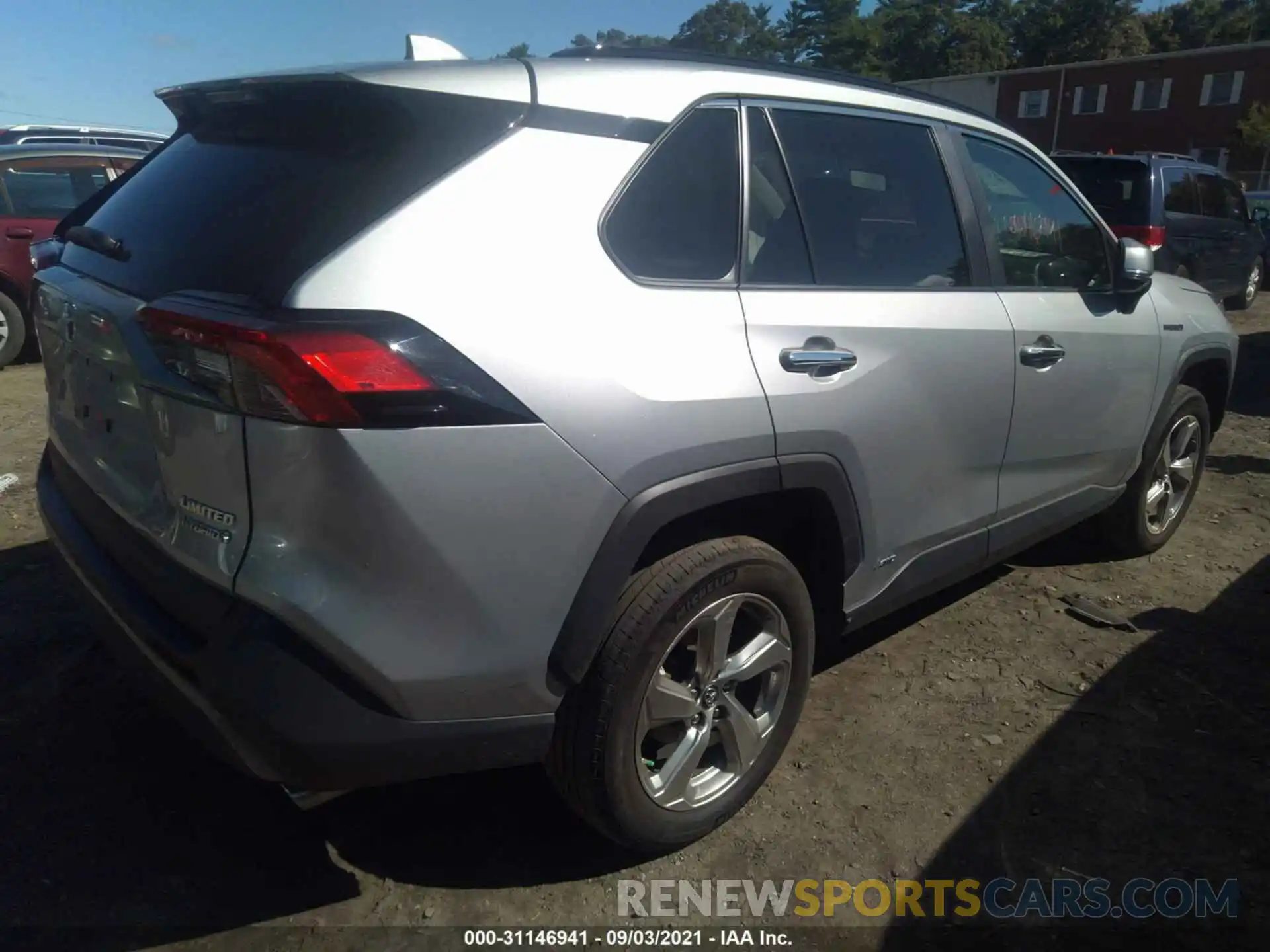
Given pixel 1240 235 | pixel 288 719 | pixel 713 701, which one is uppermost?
pixel 288 719

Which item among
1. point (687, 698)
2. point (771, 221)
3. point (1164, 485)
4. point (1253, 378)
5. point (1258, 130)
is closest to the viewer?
point (687, 698)

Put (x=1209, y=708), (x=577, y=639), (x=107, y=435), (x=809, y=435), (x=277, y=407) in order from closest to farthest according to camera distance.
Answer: (x=277, y=407) < (x=577, y=639) < (x=107, y=435) < (x=809, y=435) < (x=1209, y=708)

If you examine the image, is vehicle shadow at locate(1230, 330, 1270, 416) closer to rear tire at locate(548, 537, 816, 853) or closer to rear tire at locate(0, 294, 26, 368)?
rear tire at locate(548, 537, 816, 853)

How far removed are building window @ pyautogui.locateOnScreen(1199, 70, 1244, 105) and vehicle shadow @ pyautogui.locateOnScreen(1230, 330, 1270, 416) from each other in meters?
34.5

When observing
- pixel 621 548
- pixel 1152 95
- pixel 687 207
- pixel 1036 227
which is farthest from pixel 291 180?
pixel 1152 95

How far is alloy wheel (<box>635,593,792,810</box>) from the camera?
2.29 meters

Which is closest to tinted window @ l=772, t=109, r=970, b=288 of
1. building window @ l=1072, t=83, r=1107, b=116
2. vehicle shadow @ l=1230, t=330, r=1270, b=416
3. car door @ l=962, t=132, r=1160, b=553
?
car door @ l=962, t=132, r=1160, b=553

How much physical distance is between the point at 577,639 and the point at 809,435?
78cm

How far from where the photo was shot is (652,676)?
2.18 metres

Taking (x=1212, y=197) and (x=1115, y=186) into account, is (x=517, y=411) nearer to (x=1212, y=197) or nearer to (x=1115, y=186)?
(x=1115, y=186)

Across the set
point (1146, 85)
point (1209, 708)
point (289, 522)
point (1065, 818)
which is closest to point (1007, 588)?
point (1209, 708)

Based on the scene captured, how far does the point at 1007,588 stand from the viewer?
409 centimetres

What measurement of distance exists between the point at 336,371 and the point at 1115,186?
10.2 m

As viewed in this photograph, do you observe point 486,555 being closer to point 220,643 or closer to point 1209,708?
point 220,643
